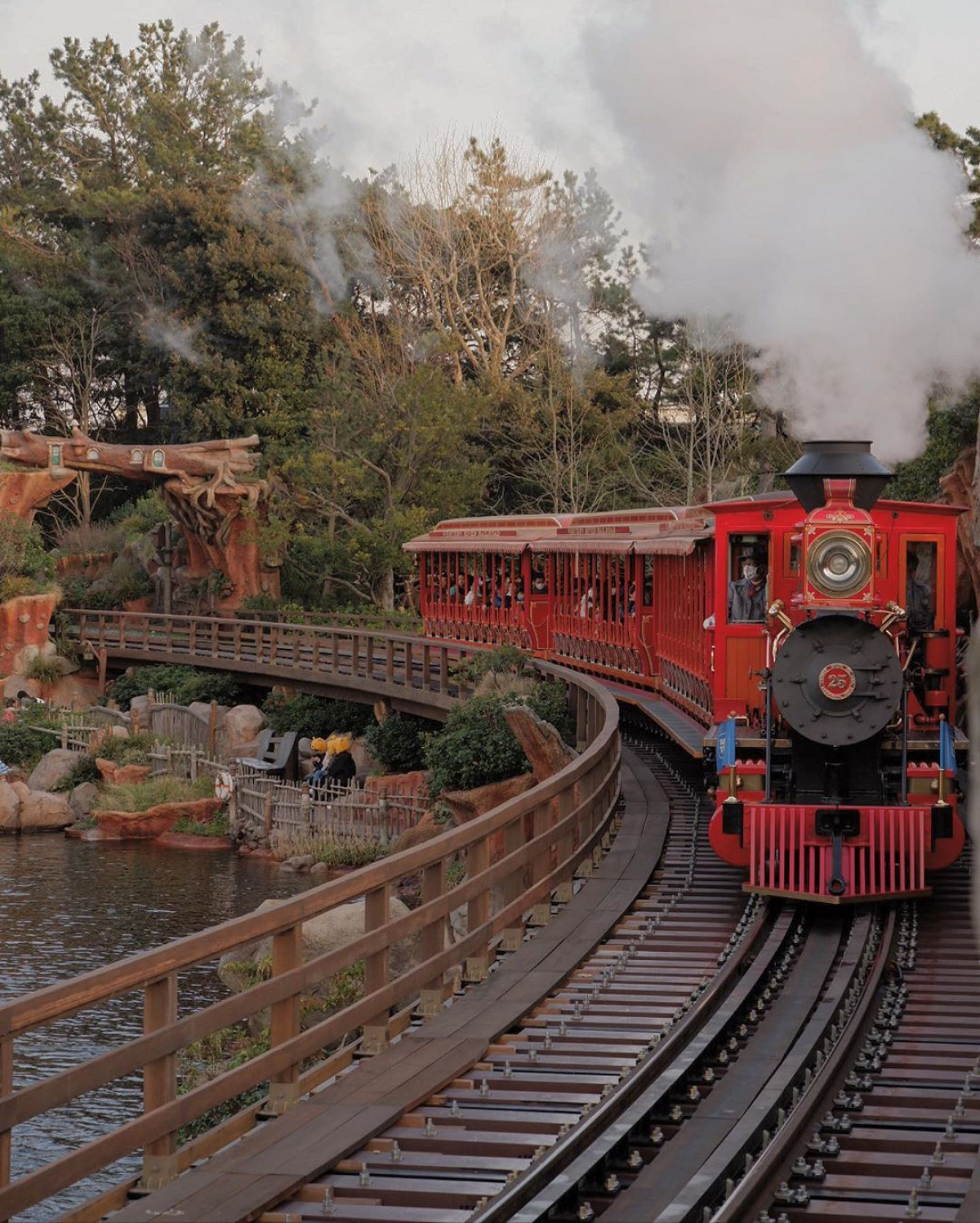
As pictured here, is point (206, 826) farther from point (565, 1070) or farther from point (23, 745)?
point (565, 1070)

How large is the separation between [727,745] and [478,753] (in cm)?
783

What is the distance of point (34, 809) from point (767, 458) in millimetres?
13871

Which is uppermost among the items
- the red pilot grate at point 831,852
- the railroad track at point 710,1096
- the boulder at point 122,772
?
the red pilot grate at point 831,852

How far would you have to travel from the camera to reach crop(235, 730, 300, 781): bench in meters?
28.6

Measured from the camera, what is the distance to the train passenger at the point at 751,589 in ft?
44.9

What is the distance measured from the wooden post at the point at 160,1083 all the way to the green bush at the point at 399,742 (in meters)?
21.2

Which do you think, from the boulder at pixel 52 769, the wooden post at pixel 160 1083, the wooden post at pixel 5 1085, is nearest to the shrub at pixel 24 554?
the boulder at pixel 52 769

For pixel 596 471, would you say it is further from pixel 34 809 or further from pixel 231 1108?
pixel 231 1108

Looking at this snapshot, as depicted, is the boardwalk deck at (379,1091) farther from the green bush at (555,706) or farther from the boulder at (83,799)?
the boulder at (83,799)

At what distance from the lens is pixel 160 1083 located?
19.0 ft

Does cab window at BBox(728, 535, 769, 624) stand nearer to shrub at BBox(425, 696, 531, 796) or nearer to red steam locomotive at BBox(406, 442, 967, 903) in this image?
red steam locomotive at BBox(406, 442, 967, 903)

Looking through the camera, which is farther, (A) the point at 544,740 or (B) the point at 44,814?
(B) the point at 44,814

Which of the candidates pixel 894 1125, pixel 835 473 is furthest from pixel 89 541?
pixel 894 1125

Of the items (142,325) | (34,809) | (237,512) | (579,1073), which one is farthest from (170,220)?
(579,1073)
